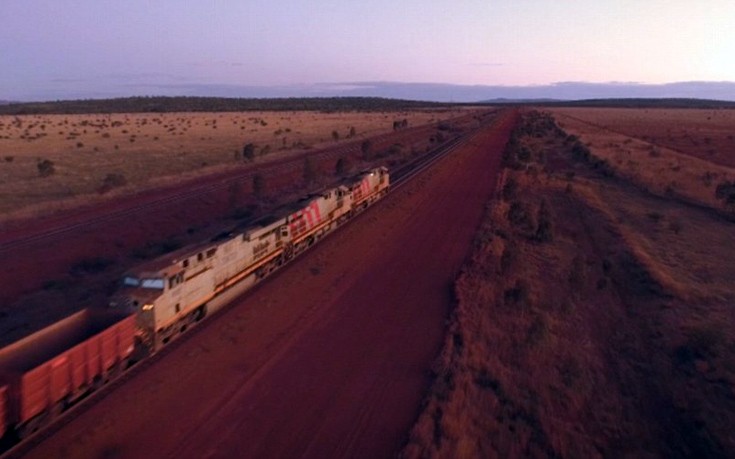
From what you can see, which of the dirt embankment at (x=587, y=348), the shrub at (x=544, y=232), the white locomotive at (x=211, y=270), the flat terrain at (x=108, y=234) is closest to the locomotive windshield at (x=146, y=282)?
the white locomotive at (x=211, y=270)

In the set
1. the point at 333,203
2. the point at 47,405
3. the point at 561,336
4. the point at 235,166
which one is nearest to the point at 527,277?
the point at 561,336

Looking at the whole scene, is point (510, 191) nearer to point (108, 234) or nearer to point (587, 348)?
point (587, 348)

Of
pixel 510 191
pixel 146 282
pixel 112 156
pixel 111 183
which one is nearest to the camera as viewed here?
pixel 146 282

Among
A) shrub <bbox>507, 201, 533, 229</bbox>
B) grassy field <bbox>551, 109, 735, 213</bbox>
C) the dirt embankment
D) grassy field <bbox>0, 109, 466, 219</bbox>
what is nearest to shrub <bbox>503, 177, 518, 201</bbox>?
shrub <bbox>507, 201, 533, 229</bbox>

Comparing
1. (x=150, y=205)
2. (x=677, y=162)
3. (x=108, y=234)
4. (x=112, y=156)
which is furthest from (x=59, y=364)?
(x=677, y=162)

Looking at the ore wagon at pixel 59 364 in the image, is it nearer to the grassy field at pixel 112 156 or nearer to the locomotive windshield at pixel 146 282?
the locomotive windshield at pixel 146 282
